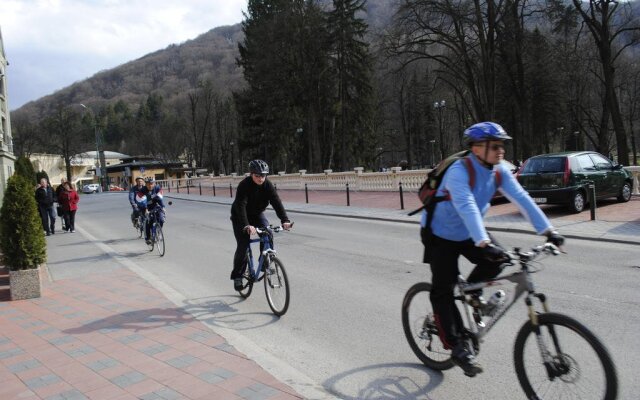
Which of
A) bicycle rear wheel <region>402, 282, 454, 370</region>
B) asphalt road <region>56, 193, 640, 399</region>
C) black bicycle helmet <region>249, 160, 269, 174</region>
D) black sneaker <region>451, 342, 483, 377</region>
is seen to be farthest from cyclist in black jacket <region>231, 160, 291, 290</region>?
black sneaker <region>451, 342, 483, 377</region>

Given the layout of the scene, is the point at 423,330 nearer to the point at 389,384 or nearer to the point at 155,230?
the point at 389,384

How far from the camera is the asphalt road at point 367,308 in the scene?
4.25 meters

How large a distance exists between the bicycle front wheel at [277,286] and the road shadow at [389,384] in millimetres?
1973

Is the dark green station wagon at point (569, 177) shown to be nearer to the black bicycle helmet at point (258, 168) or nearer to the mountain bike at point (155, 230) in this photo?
the mountain bike at point (155, 230)

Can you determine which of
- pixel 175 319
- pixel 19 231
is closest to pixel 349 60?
pixel 19 231

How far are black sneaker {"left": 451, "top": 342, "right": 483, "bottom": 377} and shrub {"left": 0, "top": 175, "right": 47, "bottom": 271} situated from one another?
6.33 m

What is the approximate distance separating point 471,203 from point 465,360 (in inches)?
46.3

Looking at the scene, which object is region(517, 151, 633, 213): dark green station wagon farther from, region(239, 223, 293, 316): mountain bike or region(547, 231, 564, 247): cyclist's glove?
region(547, 231, 564, 247): cyclist's glove

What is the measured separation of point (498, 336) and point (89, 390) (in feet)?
12.2

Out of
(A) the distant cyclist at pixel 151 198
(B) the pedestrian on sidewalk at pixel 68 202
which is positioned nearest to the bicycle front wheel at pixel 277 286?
(A) the distant cyclist at pixel 151 198

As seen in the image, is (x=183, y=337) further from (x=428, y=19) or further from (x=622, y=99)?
(x=622, y=99)

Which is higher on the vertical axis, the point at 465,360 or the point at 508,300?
the point at 508,300

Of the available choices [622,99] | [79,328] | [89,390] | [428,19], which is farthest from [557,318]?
[622,99]

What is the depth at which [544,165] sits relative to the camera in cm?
1497
